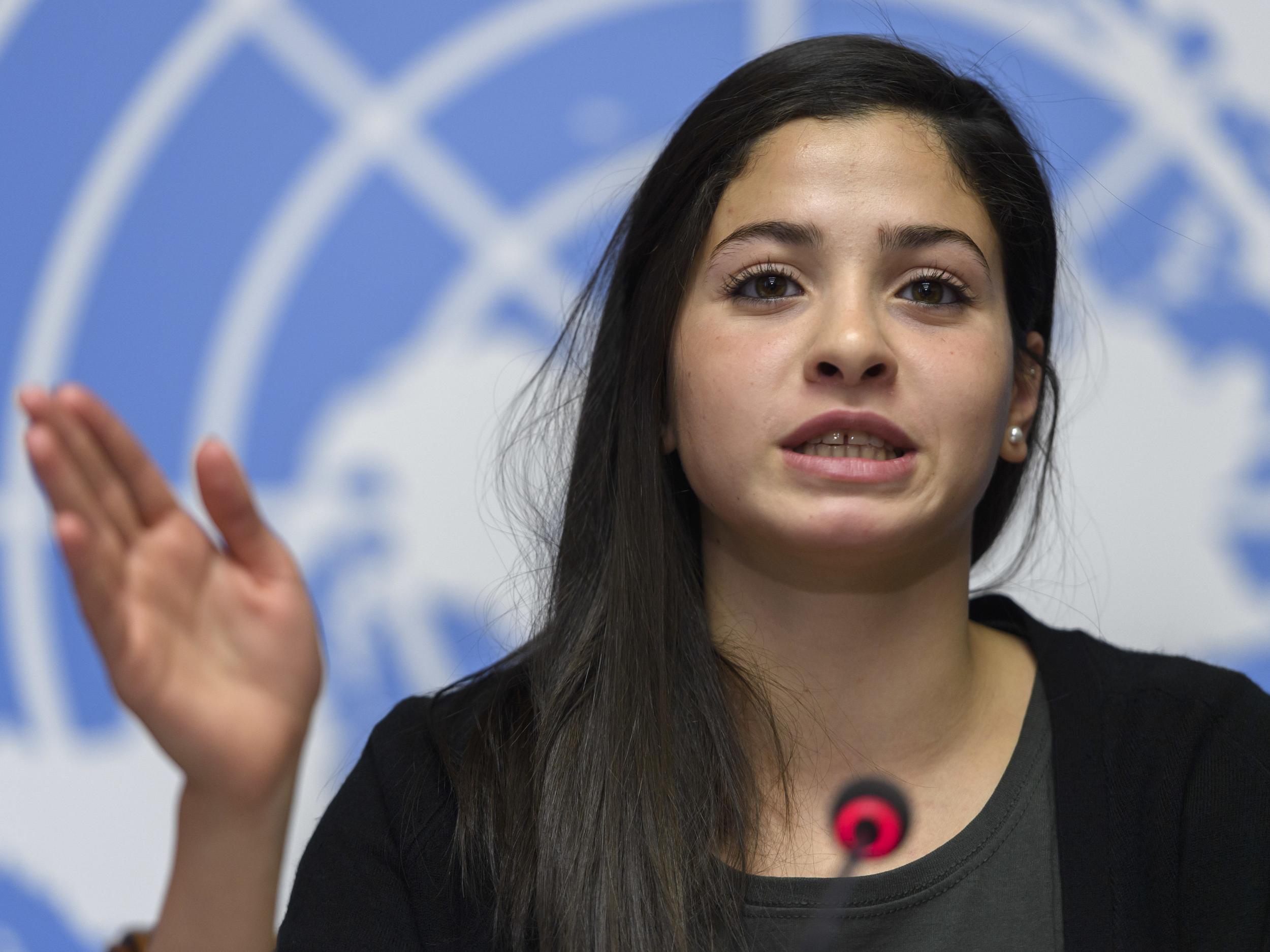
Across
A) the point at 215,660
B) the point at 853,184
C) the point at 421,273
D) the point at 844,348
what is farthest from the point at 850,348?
the point at 421,273

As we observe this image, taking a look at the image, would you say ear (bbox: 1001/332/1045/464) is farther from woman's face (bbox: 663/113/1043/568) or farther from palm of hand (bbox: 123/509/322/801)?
palm of hand (bbox: 123/509/322/801)

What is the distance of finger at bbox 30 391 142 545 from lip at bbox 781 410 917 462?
0.62 meters

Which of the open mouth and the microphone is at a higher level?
the open mouth

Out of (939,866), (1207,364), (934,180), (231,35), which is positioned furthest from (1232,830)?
(231,35)

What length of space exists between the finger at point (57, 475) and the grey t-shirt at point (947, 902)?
748 millimetres

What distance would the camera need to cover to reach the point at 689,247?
141cm

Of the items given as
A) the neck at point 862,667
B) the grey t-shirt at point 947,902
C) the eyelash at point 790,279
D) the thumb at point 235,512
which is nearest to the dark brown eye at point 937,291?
the eyelash at point 790,279

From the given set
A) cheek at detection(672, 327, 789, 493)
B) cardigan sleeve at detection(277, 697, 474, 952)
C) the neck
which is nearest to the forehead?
cheek at detection(672, 327, 789, 493)

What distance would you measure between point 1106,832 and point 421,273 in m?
1.33

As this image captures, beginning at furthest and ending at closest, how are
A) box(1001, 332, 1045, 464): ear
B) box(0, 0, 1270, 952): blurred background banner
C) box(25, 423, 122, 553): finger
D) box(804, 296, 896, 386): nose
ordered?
box(0, 0, 1270, 952): blurred background banner
box(1001, 332, 1045, 464): ear
box(804, 296, 896, 386): nose
box(25, 423, 122, 553): finger

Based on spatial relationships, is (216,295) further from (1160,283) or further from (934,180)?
(1160,283)

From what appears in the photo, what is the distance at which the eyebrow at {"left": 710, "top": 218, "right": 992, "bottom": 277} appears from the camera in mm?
1305

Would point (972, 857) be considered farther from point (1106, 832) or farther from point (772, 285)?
point (772, 285)

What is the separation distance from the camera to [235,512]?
1.01 m
